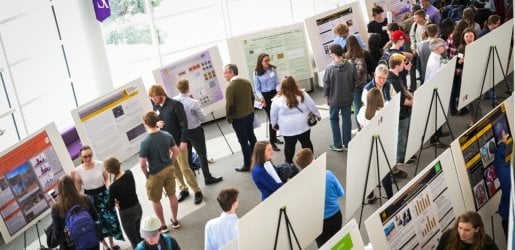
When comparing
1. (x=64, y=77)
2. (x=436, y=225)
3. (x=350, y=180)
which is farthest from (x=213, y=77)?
(x=436, y=225)

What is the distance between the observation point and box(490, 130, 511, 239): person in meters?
5.33

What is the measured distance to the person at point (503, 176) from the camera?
17.5 ft

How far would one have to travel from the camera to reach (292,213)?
197 inches

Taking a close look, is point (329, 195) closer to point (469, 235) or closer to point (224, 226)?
point (224, 226)

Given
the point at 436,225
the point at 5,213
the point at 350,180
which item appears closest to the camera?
the point at 436,225

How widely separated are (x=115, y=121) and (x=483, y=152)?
394 cm

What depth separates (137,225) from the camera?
6.33 metres

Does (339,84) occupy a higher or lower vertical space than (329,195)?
higher

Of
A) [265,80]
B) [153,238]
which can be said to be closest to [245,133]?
[265,80]

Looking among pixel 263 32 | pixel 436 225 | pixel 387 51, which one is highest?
pixel 263 32

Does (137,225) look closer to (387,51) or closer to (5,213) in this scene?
(5,213)

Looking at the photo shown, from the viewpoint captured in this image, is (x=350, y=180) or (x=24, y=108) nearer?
(x=350, y=180)

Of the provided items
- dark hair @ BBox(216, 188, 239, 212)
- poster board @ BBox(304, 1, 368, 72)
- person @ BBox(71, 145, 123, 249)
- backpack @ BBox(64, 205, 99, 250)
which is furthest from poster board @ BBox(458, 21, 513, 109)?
backpack @ BBox(64, 205, 99, 250)

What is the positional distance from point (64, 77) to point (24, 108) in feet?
2.96
